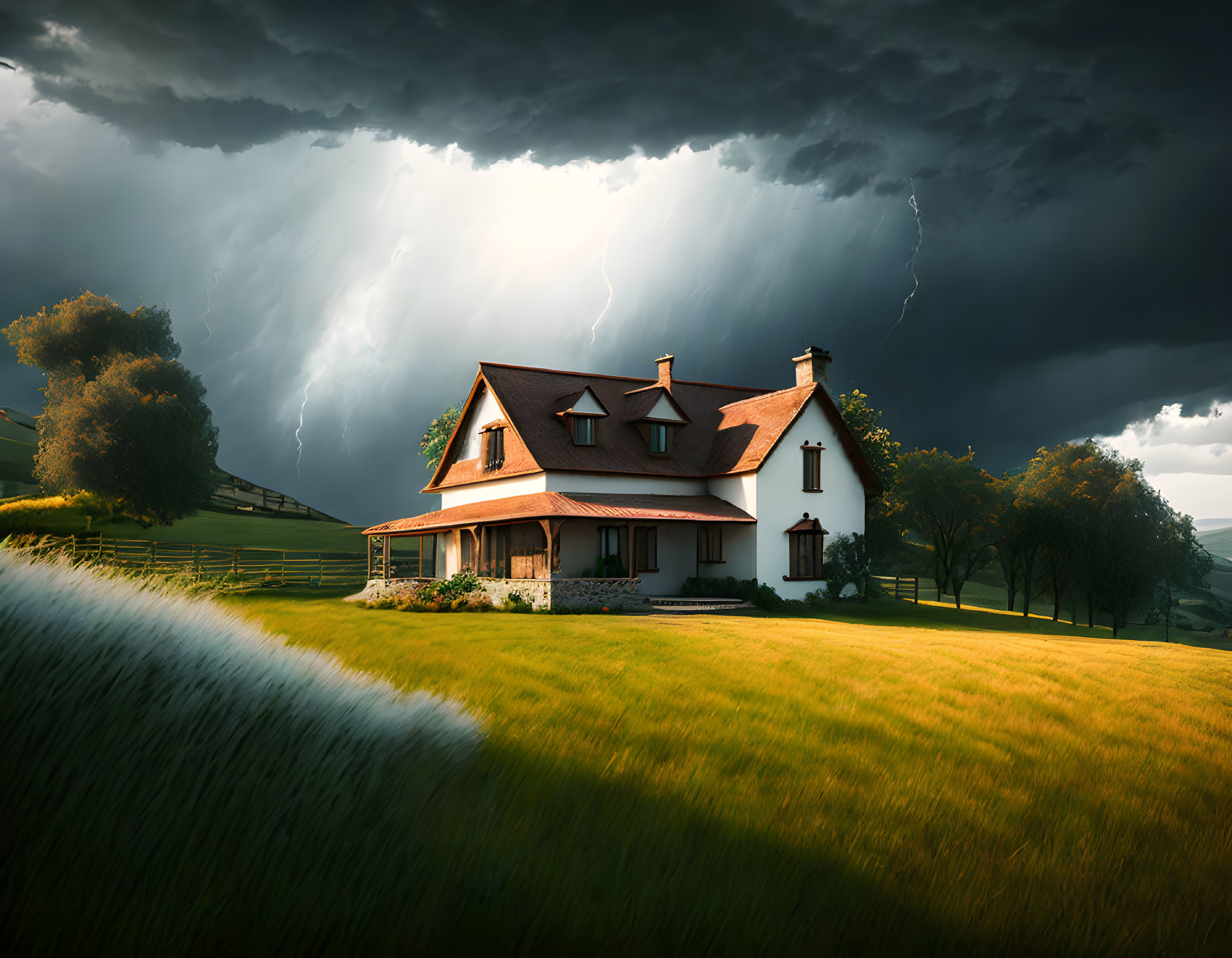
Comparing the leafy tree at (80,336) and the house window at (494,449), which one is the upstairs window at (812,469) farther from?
the leafy tree at (80,336)

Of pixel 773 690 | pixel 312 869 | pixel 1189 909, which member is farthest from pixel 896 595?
pixel 312 869

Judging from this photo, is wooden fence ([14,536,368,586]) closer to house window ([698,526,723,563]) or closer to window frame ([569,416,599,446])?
window frame ([569,416,599,446])

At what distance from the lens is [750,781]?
5.43 meters

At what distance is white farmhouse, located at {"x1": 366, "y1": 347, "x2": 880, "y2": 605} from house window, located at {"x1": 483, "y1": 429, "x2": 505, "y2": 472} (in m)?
0.08

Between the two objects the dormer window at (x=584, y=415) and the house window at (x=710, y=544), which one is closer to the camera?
the dormer window at (x=584, y=415)

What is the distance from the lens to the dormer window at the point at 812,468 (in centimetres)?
3750

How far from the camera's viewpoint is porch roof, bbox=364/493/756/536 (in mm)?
31609

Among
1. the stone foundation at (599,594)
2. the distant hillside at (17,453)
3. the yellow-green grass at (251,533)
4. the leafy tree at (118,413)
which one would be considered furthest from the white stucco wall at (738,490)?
the distant hillside at (17,453)

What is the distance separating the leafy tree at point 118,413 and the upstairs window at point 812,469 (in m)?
35.6

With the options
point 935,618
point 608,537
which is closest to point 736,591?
point 608,537

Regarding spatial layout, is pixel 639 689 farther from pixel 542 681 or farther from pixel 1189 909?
pixel 1189 909

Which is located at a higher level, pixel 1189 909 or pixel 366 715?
pixel 366 715

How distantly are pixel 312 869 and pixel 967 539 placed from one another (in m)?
72.6

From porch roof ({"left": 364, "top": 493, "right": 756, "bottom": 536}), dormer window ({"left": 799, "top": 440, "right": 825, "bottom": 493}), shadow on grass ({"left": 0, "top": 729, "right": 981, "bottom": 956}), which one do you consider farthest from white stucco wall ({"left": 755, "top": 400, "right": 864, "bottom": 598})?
shadow on grass ({"left": 0, "top": 729, "right": 981, "bottom": 956})
